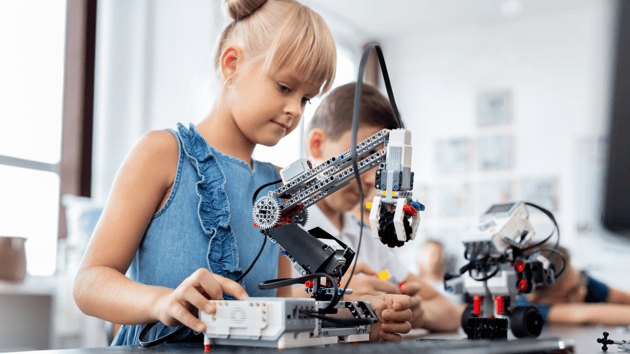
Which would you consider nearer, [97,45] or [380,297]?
[380,297]

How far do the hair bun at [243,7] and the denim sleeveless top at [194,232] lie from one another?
0.23 m

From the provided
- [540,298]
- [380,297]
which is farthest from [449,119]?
[380,297]

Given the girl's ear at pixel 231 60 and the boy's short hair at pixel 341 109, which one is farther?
the boy's short hair at pixel 341 109

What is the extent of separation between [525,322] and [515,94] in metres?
3.04

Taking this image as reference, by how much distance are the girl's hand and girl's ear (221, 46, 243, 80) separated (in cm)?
38

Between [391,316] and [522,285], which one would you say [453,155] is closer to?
[522,285]

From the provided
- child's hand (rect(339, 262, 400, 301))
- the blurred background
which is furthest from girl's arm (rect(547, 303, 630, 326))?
child's hand (rect(339, 262, 400, 301))

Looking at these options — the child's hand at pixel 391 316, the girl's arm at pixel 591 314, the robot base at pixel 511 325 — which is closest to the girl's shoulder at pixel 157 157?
the child's hand at pixel 391 316

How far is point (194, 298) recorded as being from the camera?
0.61 meters

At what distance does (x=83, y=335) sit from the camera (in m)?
1.95

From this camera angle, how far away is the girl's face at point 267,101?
83cm

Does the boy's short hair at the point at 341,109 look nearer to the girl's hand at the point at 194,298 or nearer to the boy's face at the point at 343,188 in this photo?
the boy's face at the point at 343,188

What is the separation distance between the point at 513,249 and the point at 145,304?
68cm

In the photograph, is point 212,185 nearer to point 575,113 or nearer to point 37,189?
point 37,189
